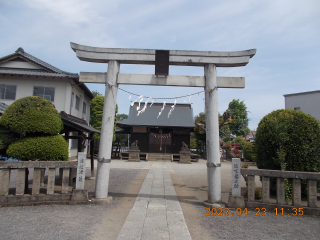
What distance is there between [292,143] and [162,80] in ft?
14.3

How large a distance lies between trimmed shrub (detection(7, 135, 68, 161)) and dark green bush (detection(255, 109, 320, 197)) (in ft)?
21.1

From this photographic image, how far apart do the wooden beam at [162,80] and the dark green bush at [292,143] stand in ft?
6.40

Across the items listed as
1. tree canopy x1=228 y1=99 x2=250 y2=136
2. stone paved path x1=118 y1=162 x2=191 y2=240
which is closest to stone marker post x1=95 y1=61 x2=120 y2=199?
A: stone paved path x1=118 y1=162 x2=191 y2=240

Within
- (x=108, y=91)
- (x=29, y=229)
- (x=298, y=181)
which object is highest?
(x=108, y=91)

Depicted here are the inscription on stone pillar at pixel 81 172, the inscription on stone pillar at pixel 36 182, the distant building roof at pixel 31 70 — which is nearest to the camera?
the inscription on stone pillar at pixel 36 182

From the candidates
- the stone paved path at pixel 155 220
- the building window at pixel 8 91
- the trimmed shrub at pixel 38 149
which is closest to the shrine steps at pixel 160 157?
the building window at pixel 8 91

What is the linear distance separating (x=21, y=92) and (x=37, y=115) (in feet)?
44.3

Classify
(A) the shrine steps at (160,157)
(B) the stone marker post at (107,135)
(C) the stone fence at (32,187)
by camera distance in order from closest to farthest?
(C) the stone fence at (32,187), (B) the stone marker post at (107,135), (A) the shrine steps at (160,157)

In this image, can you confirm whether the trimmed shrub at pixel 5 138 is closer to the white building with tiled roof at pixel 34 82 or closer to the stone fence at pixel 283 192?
the stone fence at pixel 283 192

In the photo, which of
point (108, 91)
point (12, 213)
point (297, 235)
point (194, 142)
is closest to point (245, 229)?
point (297, 235)

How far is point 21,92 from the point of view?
1719 centimetres

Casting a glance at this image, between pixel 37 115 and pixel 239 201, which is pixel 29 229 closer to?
pixel 37 115

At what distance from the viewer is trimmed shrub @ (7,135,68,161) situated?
601 centimetres

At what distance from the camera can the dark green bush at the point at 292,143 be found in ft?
20.6
